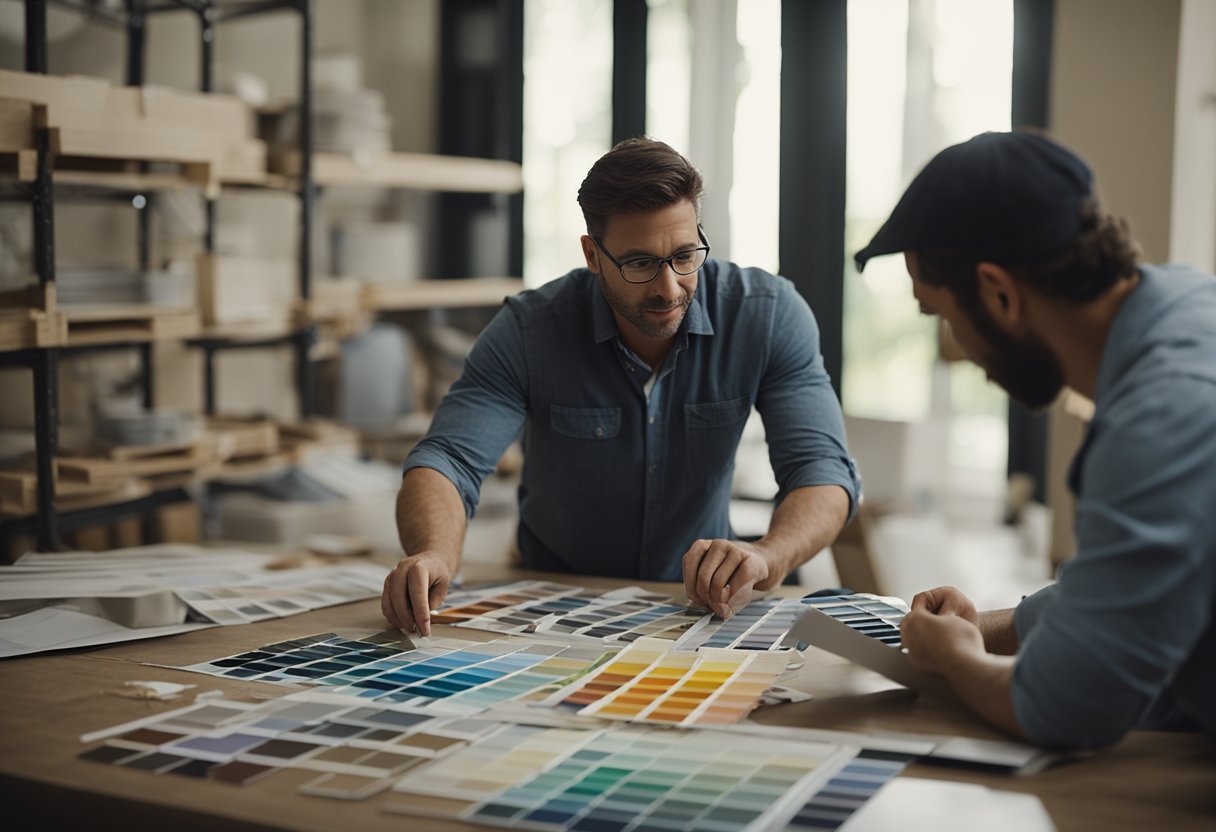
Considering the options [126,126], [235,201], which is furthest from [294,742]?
[235,201]

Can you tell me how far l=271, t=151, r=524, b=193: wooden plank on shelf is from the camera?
3.98m

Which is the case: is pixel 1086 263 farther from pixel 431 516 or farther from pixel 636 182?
pixel 431 516

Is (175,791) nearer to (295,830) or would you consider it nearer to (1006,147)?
(295,830)

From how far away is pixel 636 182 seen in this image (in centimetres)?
210

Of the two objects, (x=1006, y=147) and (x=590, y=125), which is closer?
(x=1006, y=147)

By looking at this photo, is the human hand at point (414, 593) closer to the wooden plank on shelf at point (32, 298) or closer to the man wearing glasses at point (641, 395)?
the man wearing glasses at point (641, 395)

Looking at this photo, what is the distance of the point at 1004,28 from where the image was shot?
4375 millimetres

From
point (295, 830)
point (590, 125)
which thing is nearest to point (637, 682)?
point (295, 830)

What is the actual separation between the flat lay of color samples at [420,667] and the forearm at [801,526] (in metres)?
0.45

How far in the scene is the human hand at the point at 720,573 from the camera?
1.75 meters

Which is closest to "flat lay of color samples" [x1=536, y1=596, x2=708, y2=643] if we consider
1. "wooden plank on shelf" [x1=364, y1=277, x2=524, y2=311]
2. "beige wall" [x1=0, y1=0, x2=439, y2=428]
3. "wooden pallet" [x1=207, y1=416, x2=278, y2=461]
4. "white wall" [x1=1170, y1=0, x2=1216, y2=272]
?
"wooden pallet" [x1=207, y1=416, x2=278, y2=461]

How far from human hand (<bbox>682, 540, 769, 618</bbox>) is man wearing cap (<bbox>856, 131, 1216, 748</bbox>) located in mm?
369

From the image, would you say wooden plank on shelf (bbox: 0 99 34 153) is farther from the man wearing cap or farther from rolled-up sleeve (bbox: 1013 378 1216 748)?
rolled-up sleeve (bbox: 1013 378 1216 748)

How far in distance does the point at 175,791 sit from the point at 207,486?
9.38 feet
